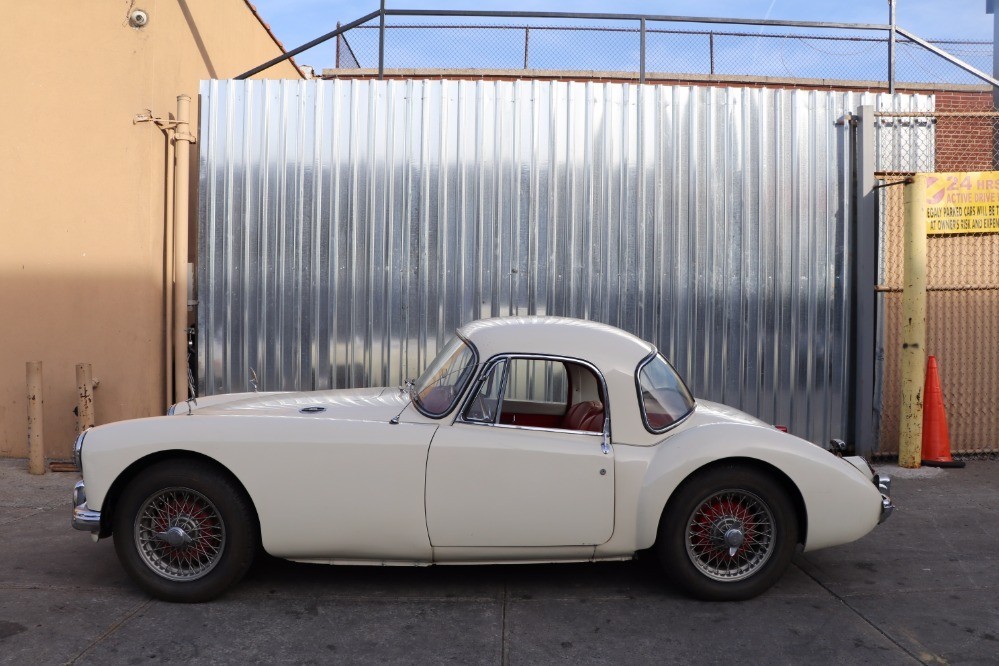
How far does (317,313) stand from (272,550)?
3823mm

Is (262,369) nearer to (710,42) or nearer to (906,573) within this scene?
(906,573)

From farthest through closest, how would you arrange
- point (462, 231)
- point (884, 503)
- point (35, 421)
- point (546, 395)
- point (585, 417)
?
point (462, 231), point (35, 421), point (546, 395), point (585, 417), point (884, 503)

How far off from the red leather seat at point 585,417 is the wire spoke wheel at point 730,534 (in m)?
0.65

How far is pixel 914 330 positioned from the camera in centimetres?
765

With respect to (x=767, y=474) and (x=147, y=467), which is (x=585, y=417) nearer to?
(x=767, y=474)

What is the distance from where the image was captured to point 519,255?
26.1ft

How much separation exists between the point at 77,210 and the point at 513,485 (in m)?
5.30

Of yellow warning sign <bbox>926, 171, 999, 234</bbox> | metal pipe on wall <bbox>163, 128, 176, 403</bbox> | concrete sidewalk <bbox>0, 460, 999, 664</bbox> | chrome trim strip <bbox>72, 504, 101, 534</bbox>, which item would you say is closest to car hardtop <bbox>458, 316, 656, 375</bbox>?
concrete sidewalk <bbox>0, 460, 999, 664</bbox>

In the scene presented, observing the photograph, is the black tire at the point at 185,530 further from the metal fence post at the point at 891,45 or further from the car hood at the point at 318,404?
the metal fence post at the point at 891,45

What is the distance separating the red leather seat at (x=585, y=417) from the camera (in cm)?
461

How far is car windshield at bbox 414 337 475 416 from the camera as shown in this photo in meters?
4.52

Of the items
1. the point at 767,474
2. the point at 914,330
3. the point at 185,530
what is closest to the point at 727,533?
the point at 767,474

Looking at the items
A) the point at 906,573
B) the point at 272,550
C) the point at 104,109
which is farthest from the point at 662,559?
the point at 104,109

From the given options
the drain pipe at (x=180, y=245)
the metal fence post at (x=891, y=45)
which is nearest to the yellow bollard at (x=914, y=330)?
the metal fence post at (x=891, y=45)
